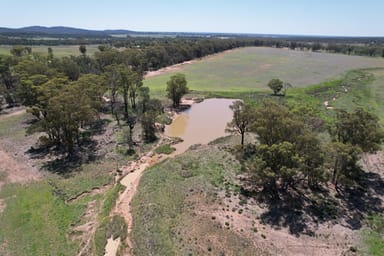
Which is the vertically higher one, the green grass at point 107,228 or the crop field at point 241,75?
the crop field at point 241,75

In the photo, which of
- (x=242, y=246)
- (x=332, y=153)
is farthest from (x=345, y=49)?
(x=242, y=246)

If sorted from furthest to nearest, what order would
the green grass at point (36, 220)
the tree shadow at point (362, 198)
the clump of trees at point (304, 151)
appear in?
1. the clump of trees at point (304, 151)
2. the tree shadow at point (362, 198)
3. the green grass at point (36, 220)

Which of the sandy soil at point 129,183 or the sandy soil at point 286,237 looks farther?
the sandy soil at point 129,183

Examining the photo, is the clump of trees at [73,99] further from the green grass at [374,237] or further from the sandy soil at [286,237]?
the green grass at [374,237]

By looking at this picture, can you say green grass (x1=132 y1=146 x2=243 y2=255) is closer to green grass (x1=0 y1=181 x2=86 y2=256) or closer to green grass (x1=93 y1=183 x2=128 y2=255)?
green grass (x1=93 y1=183 x2=128 y2=255)

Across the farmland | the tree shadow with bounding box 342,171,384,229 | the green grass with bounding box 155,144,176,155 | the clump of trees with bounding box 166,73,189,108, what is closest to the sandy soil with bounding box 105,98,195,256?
the farmland

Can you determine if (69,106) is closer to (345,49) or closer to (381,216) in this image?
(381,216)

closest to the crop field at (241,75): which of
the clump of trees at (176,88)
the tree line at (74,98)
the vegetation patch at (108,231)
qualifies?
the clump of trees at (176,88)
